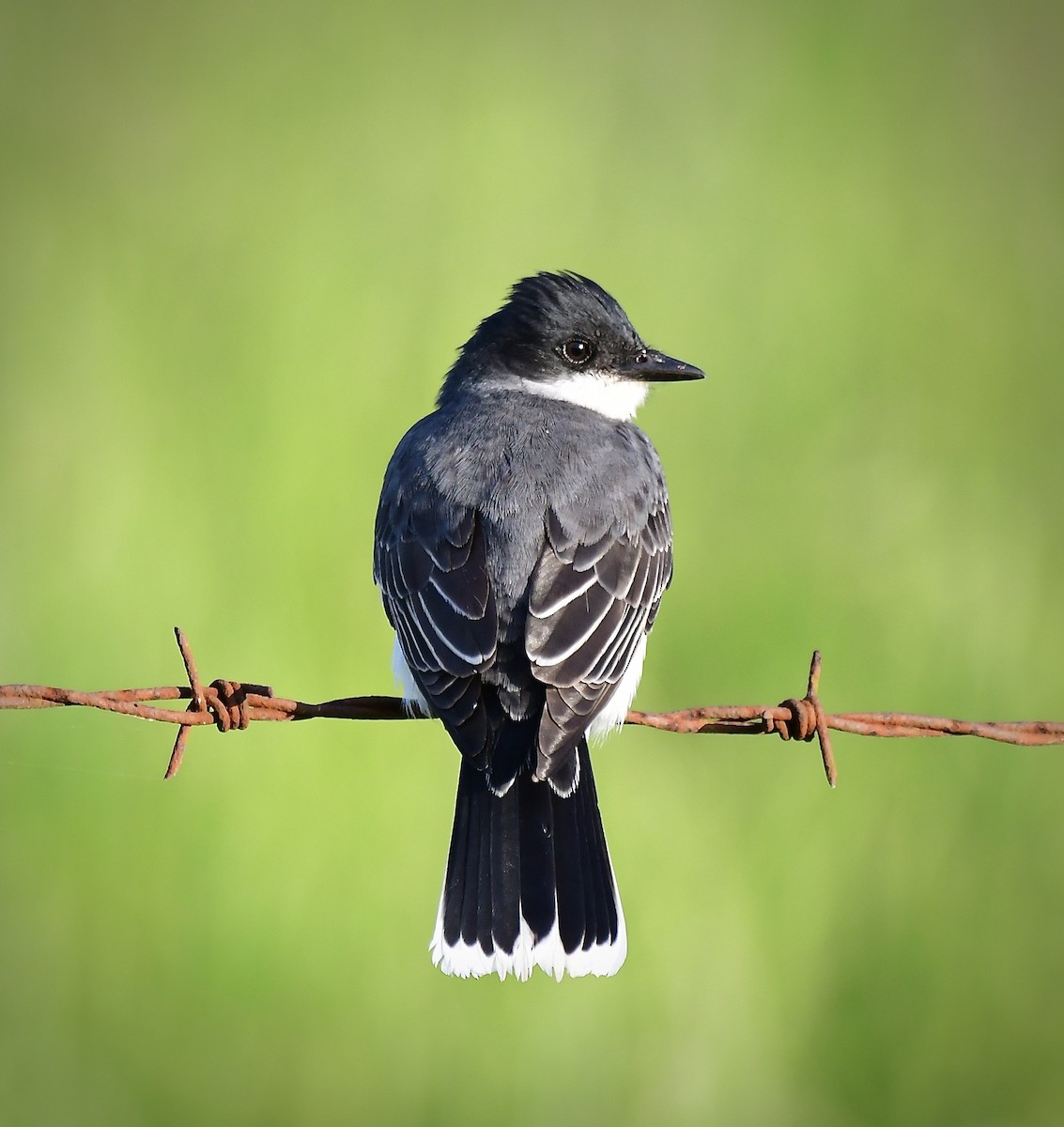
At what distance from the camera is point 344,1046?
4.75m

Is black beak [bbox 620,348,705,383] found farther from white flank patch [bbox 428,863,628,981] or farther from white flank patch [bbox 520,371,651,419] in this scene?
white flank patch [bbox 428,863,628,981]

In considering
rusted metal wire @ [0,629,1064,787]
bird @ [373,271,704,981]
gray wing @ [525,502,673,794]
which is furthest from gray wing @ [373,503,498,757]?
rusted metal wire @ [0,629,1064,787]

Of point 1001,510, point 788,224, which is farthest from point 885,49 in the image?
point 1001,510

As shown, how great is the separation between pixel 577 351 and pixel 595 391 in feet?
0.55

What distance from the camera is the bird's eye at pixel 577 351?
5297 millimetres

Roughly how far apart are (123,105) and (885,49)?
12.2ft

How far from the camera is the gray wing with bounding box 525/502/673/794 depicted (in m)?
3.82

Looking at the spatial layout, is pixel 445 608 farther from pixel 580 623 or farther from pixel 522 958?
pixel 522 958

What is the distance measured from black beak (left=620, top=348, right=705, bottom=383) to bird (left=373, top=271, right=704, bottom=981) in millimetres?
272

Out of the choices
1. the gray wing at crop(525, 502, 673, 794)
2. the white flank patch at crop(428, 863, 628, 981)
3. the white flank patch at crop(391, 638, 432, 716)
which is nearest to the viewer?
the white flank patch at crop(428, 863, 628, 981)

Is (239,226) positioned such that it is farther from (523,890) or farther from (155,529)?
(523,890)

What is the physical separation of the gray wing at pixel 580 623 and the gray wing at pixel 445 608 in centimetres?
16

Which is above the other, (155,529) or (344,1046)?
(155,529)

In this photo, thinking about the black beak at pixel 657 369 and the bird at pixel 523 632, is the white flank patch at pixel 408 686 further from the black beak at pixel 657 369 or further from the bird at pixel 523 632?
the black beak at pixel 657 369
